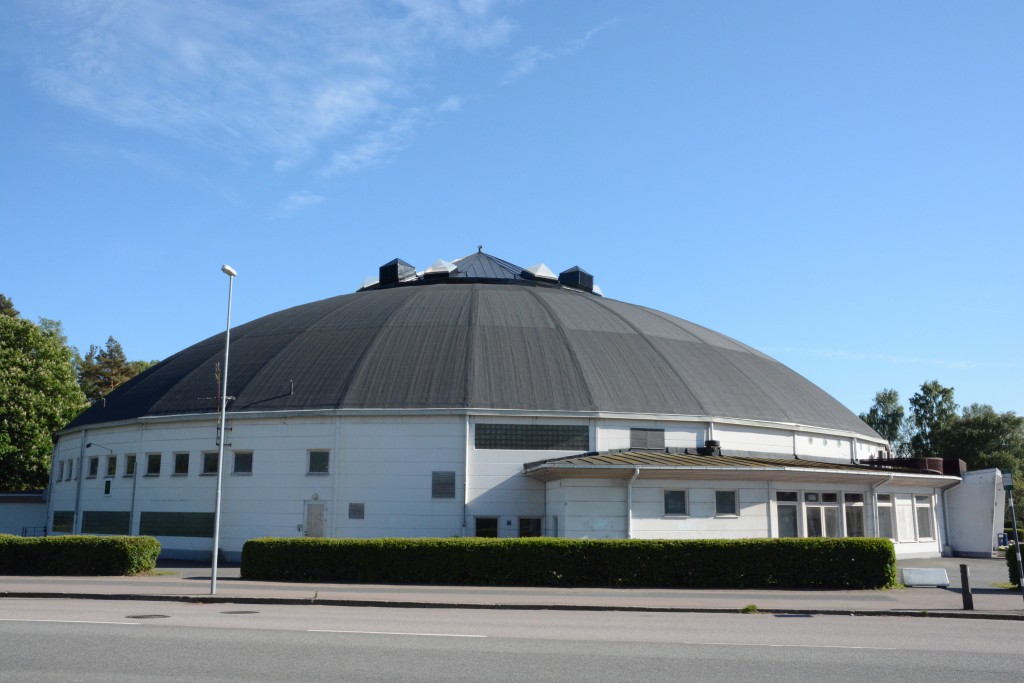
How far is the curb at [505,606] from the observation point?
19500mm

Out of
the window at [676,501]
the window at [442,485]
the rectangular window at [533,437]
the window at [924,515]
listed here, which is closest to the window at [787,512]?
the window at [676,501]

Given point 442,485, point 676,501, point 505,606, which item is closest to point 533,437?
point 442,485

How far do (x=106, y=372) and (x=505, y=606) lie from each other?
287ft

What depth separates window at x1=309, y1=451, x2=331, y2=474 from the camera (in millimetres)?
34531

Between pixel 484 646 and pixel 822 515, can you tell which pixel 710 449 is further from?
pixel 484 646

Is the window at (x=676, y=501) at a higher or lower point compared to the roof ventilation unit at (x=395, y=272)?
lower

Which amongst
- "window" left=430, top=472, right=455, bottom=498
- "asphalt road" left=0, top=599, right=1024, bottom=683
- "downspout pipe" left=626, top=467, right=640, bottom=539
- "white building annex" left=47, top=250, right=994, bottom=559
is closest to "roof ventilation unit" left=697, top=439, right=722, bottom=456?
"white building annex" left=47, top=250, right=994, bottom=559

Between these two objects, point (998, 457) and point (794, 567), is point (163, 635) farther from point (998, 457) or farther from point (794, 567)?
point (998, 457)

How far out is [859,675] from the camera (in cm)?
1129

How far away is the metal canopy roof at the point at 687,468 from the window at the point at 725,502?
0.74 meters

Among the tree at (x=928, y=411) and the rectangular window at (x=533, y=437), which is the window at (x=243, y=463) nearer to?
the rectangular window at (x=533, y=437)

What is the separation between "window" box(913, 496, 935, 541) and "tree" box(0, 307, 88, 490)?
53.9 meters

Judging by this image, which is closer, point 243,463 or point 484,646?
point 484,646

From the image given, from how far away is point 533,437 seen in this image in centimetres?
3422
